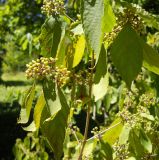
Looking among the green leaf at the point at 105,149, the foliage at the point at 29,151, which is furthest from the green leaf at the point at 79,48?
the foliage at the point at 29,151

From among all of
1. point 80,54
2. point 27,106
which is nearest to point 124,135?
point 80,54

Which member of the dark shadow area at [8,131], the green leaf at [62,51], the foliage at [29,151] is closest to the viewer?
the green leaf at [62,51]

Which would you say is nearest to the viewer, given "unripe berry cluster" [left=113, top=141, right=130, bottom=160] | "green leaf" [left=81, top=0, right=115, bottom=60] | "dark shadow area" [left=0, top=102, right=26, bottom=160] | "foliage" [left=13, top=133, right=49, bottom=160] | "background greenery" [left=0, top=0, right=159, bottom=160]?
"green leaf" [left=81, top=0, right=115, bottom=60]

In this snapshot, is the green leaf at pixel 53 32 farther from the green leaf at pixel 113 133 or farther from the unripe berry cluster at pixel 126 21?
the green leaf at pixel 113 133

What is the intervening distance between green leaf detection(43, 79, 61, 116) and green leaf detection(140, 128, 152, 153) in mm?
672

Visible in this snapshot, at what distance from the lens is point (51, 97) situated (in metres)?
0.80

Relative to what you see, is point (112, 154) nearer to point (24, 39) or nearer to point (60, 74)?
point (60, 74)

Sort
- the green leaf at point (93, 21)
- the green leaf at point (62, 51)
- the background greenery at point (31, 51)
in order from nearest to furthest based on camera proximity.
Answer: the green leaf at point (93, 21) < the green leaf at point (62, 51) < the background greenery at point (31, 51)

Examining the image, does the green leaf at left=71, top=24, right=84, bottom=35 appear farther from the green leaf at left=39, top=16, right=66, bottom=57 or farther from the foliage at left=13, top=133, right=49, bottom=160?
the foliage at left=13, top=133, right=49, bottom=160

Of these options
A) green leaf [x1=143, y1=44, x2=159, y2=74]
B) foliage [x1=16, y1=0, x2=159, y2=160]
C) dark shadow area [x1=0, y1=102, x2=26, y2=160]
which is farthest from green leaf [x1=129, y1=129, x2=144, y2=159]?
dark shadow area [x1=0, y1=102, x2=26, y2=160]

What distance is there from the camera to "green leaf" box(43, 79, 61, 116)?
77 centimetres

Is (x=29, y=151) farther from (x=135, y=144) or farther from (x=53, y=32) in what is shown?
(x=53, y=32)

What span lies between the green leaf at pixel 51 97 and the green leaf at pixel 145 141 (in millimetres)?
672

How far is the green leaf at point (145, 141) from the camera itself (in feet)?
4.57
